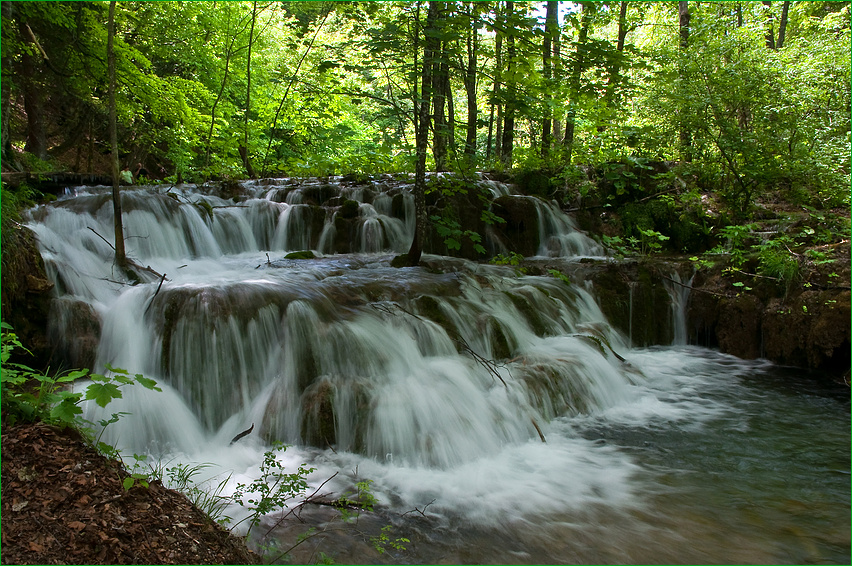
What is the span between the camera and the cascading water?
346 centimetres

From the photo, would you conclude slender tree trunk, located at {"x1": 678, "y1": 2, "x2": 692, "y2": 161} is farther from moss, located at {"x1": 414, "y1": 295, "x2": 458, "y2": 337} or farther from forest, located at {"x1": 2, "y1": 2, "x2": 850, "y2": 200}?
moss, located at {"x1": 414, "y1": 295, "x2": 458, "y2": 337}

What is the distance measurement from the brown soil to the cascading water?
903mm

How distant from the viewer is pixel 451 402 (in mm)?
4906

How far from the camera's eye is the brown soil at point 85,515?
2051 millimetres

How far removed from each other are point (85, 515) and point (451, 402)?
10.7 ft

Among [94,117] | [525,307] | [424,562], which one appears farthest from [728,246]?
[94,117]

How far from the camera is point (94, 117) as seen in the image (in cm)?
1228

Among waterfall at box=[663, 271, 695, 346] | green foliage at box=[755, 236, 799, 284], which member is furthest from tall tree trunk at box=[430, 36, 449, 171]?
green foliage at box=[755, 236, 799, 284]

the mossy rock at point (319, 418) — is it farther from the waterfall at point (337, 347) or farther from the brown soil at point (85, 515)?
the brown soil at point (85, 515)

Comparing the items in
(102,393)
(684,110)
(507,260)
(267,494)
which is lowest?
(267,494)

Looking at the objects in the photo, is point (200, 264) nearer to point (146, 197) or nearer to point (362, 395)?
point (146, 197)

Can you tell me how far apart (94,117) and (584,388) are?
13321mm

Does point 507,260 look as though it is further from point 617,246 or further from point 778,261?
point 778,261

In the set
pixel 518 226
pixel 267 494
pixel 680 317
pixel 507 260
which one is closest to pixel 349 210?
pixel 507 260
